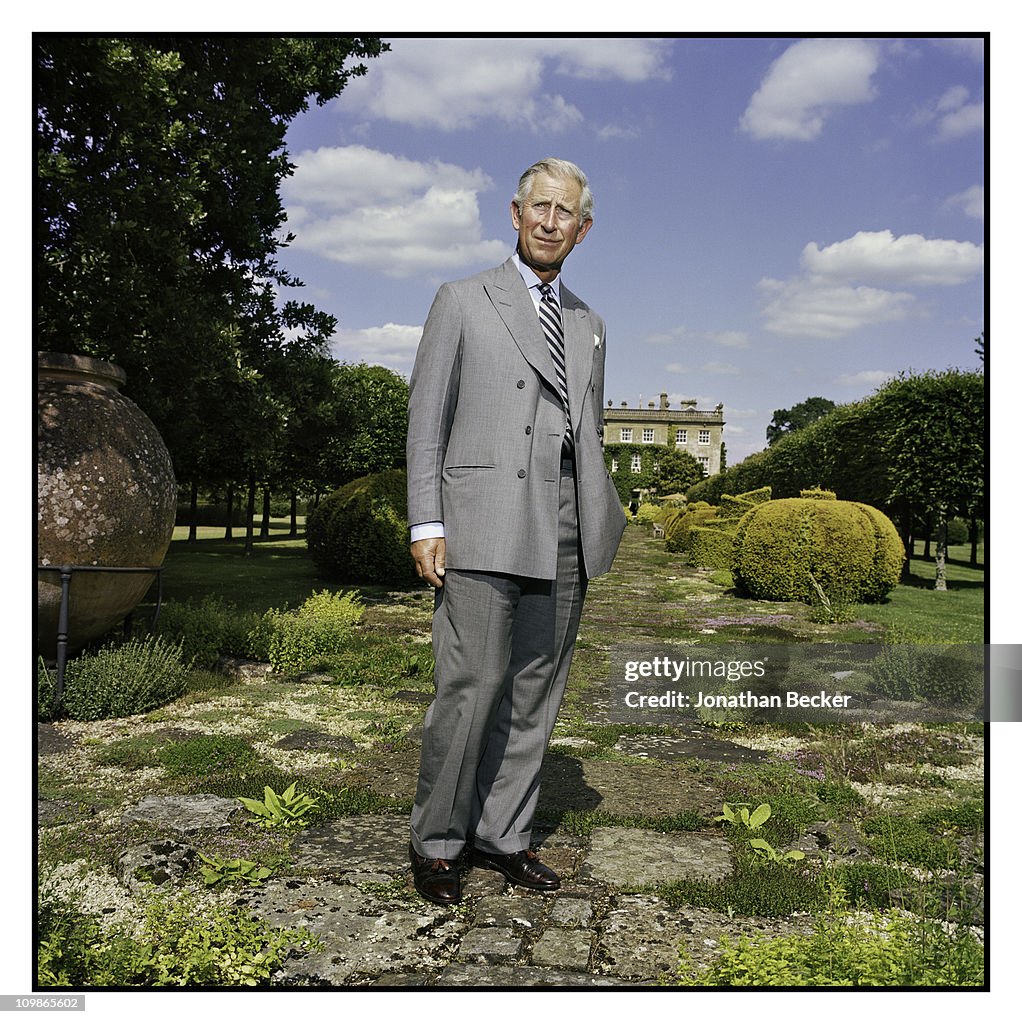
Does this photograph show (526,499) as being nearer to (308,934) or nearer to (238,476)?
(308,934)

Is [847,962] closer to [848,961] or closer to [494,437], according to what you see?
[848,961]

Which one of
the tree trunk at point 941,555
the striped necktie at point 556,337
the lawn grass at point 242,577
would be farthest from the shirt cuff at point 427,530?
the tree trunk at point 941,555

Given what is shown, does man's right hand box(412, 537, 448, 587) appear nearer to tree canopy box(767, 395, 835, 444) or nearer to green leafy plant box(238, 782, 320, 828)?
green leafy plant box(238, 782, 320, 828)

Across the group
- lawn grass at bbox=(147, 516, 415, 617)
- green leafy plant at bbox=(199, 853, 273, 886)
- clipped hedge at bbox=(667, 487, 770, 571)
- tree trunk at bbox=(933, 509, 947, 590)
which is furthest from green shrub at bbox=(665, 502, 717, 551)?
green leafy plant at bbox=(199, 853, 273, 886)

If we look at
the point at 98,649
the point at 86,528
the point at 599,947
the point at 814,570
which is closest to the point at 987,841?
the point at 599,947

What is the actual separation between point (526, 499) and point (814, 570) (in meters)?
9.86

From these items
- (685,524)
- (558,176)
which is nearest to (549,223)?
(558,176)

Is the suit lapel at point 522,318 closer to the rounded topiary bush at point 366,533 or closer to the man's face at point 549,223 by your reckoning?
the man's face at point 549,223

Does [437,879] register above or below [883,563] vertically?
below

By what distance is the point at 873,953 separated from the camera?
7.79 feet

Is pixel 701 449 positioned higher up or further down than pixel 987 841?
higher up

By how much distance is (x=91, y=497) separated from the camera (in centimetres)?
568

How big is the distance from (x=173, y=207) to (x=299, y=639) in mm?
3861

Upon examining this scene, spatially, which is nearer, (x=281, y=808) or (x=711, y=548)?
(x=281, y=808)
